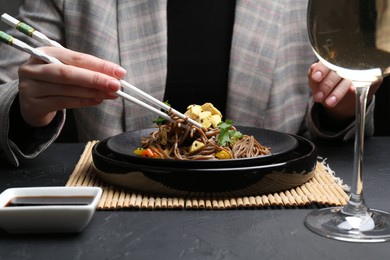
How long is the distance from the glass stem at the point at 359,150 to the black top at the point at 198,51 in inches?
49.8

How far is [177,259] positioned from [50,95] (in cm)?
66

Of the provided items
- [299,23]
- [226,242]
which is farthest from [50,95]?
[299,23]

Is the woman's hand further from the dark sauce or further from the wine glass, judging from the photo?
the dark sauce

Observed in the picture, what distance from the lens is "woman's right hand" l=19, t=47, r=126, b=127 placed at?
116cm

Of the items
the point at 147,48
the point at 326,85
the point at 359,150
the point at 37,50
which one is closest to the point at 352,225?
the point at 359,150

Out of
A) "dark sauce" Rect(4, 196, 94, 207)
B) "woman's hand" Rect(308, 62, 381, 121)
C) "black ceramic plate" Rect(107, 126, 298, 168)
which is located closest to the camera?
"dark sauce" Rect(4, 196, 94, 207)

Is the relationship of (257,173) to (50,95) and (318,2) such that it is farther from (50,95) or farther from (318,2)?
(50,95)

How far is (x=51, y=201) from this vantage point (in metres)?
0.95

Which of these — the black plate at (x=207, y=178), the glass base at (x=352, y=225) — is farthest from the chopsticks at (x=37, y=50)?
the glass base at (x=352, y=225)

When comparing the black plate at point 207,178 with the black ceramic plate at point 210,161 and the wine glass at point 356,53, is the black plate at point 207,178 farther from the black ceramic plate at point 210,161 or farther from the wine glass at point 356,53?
the wine glass at point 356,53

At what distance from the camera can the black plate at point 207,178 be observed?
102 centimetres

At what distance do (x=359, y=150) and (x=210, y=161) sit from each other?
28cm

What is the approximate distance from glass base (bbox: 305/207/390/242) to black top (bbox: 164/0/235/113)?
1233 mm

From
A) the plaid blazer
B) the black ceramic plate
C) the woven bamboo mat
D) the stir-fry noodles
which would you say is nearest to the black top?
the plaid blazer
